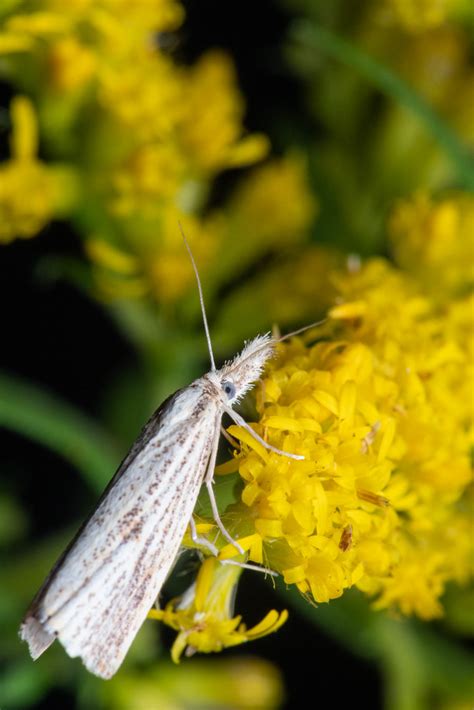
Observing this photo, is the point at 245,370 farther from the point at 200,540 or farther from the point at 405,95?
the point at 405,95

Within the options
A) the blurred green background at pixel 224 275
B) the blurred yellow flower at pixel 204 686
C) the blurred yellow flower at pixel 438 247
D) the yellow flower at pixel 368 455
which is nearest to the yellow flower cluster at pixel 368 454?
the yellow flower at pixel 368 455

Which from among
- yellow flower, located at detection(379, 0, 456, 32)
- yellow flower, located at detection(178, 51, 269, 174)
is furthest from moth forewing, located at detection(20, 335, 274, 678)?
yellow flower, located at detection(379, 0, 456, 32)

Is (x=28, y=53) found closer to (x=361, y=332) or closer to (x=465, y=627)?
(x=361, y=332)

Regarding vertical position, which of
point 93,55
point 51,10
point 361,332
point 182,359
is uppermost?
point 51,10

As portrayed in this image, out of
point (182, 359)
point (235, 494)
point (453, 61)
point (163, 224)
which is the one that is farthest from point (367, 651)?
point (453, 61)

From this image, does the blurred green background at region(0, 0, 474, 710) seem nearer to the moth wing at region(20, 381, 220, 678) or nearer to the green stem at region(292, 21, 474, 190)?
the green stem at region(292, 21, 474, 190)

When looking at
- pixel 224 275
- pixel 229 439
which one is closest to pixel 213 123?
pixel 224 275

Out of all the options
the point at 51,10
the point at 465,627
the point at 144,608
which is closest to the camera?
the point at 144,608

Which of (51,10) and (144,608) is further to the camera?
(51,10)
